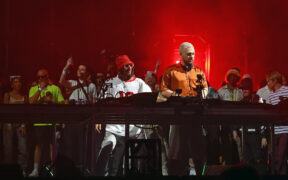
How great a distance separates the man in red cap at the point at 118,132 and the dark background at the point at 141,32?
4.70 m

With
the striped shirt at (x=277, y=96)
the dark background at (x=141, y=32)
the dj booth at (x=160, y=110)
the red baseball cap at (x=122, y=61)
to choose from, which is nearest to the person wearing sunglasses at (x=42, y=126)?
the red baseball cap at (x=122, y=61)

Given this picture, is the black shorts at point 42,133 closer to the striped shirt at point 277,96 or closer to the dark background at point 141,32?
the dark background at point 141,32

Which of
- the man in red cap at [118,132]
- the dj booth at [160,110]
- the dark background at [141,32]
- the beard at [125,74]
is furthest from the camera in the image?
the dark background at [141,32]

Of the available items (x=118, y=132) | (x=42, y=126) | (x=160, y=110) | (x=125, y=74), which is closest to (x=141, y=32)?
(x=42, y=126)

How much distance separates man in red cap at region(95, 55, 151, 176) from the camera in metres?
7.36

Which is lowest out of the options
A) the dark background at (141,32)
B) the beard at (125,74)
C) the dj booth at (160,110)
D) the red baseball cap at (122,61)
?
the dj booth at (160,110)

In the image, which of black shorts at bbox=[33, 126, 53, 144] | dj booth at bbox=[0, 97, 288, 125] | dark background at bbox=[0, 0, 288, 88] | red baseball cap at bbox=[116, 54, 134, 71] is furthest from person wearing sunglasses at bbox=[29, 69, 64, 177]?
dj booth at bbox=[0, 97, 288, 125]

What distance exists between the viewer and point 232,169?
3.81 metres

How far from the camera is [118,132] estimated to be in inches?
296

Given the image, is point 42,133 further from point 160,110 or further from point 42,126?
point 160,110

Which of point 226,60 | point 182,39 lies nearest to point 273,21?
point 226,60

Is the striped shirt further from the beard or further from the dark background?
the dark background

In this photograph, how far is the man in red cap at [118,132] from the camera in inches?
290

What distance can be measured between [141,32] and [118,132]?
5818 mm
